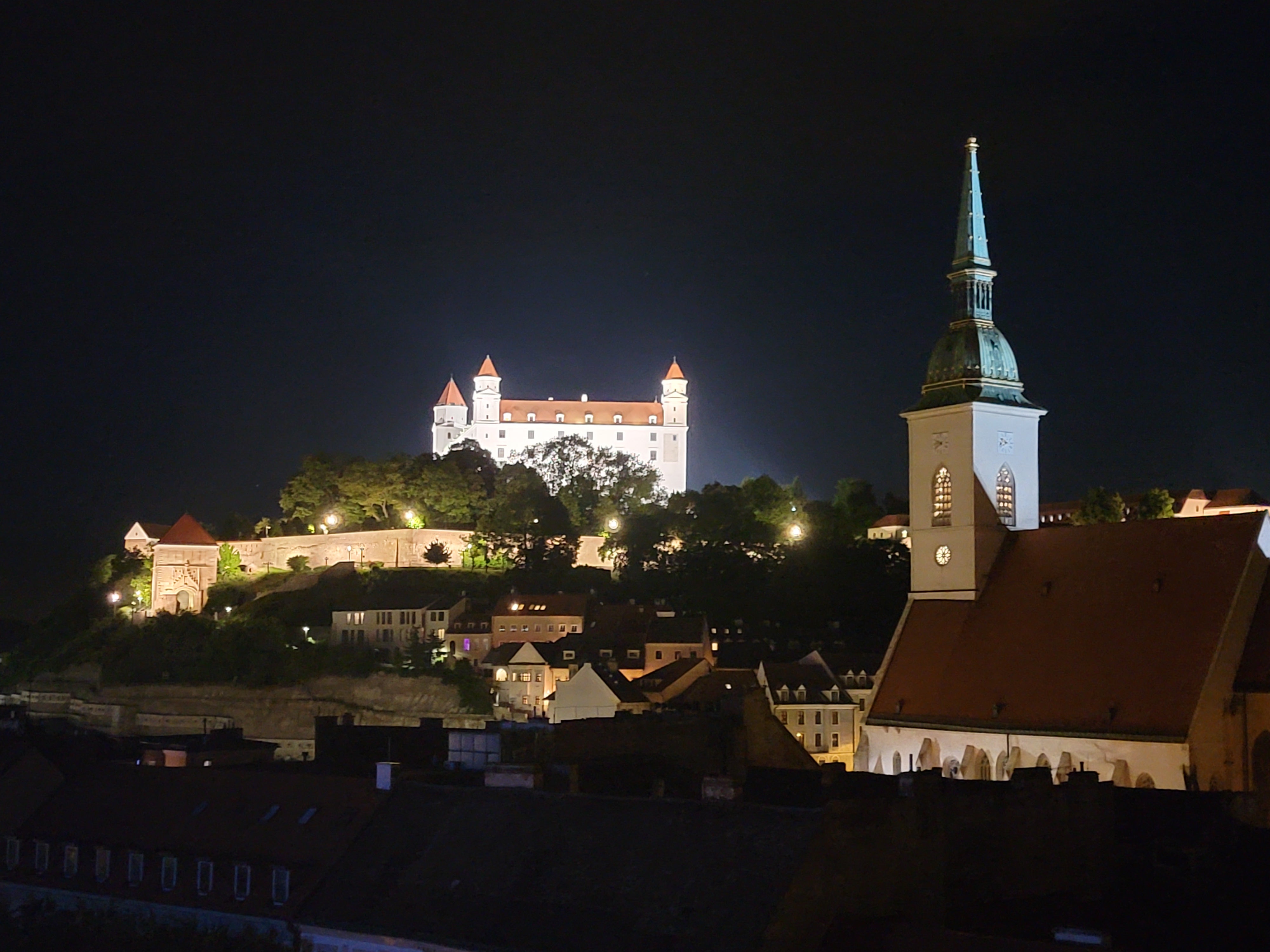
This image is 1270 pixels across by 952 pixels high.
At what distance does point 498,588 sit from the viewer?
109375 mm

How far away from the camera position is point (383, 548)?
4771 inches

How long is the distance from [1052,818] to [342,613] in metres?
83.6

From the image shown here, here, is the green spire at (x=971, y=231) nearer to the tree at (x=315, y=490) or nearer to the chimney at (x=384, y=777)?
the chimney at (x=384, y=777)

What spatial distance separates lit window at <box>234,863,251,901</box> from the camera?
105ft

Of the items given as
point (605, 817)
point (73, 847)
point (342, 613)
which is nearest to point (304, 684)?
point (342, 613)

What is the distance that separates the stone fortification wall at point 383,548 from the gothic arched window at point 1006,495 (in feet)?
224

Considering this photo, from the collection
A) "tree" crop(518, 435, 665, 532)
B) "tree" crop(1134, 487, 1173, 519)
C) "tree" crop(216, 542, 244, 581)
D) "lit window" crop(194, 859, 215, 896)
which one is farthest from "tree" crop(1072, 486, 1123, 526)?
"lit window" crop(194, 859, 215, 896)

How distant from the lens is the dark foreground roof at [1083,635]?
137 ft

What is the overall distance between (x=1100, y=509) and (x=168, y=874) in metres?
86.5

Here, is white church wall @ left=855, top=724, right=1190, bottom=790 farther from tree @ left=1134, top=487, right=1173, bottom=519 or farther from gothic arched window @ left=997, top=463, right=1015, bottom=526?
tree @ left=1134, top=487, right=1173, bottom=519

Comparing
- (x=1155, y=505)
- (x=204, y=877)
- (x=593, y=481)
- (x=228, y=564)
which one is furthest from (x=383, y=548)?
(x=204, y=877)

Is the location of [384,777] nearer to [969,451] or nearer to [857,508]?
[969,451]

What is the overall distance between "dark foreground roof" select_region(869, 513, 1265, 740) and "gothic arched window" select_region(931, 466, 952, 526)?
6.80ft

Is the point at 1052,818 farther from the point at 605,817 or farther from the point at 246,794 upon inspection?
the point at 246,794
